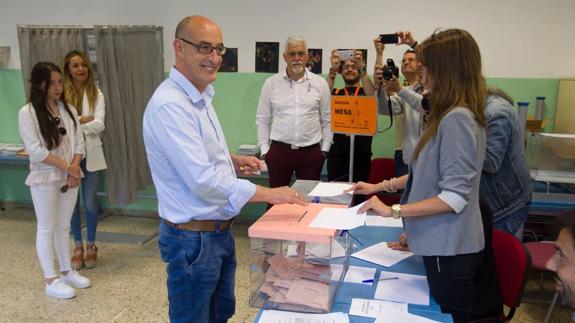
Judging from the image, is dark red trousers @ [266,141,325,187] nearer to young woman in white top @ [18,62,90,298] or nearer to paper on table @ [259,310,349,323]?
young woman in white top @ [18,62,90,298]

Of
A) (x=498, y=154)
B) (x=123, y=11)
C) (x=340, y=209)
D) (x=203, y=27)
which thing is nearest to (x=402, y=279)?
(x=340, y=209)

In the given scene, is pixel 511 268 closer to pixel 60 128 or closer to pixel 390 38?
pixel 390 38

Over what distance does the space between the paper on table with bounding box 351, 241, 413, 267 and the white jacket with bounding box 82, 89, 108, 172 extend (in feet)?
7.87

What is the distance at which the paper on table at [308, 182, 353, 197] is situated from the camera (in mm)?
1911

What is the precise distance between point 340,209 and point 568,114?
9.71 ft

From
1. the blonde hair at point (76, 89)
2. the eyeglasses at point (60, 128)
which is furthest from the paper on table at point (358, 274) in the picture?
the blonde hair at point (76, 89)

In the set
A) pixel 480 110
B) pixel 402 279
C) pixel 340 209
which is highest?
pixel 480 110

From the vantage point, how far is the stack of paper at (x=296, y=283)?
153cm

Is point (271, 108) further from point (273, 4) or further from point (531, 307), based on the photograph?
point (531, 307)

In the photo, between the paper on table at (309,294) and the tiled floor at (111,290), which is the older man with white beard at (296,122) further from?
the paper on table at (309,294)

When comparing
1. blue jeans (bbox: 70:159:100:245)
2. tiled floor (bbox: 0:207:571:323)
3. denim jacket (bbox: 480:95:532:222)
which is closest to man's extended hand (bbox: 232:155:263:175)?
denim jacket (bbox: 480:95:532:222)

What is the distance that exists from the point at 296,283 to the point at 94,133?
265 cm

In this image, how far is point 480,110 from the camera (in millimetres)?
1555

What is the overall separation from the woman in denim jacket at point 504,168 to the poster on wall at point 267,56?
2.54 meters
